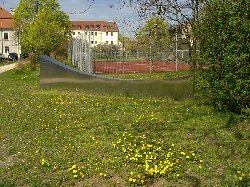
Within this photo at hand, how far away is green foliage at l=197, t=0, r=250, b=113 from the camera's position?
853 centimetres

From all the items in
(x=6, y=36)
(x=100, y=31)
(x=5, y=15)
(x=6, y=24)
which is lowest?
(x=6, y=36)

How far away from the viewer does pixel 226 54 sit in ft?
28.8

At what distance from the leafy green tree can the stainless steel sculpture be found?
3.06 m

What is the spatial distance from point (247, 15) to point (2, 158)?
6135 millimetres

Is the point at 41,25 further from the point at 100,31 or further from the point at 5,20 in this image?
the point at 100,31

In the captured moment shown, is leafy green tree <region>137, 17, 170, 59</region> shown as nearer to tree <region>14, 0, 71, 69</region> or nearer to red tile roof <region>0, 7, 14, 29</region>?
tree <region>14, 0, 71, 69</region>

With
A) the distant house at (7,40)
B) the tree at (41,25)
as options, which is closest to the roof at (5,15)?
the distant house at (7,40)

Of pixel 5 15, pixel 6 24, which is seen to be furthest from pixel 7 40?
pixel 5 15

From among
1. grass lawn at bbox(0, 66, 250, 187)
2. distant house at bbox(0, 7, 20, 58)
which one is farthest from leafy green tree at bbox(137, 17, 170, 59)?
distant house at bbox(0, 7, 20, 58)

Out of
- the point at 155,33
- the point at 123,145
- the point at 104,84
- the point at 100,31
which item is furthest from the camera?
the point at 100,31

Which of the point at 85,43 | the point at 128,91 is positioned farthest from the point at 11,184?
the point at 85,43

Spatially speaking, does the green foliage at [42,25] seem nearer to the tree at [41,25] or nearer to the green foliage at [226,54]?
the tree at [41,25]

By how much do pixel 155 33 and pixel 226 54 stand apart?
870cm

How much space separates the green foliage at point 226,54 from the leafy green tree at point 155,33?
584cm
